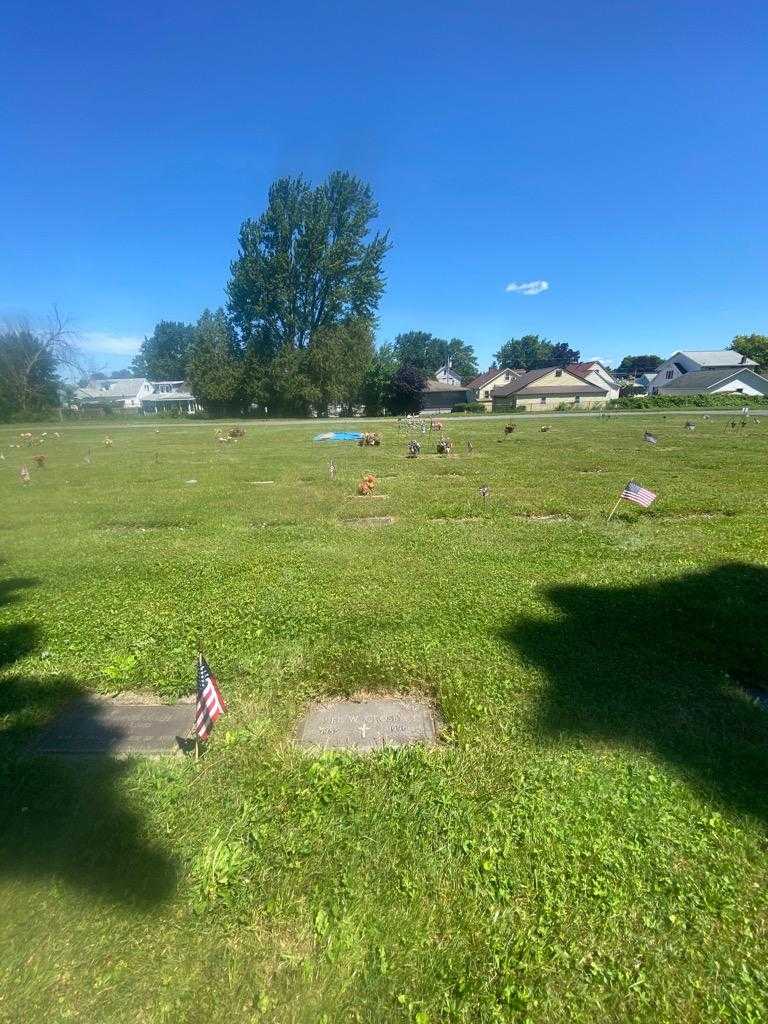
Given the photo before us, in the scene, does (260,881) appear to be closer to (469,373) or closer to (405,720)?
(405,720)

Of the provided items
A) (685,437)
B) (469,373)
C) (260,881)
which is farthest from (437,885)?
(469,373)

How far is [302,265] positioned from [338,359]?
422 inches

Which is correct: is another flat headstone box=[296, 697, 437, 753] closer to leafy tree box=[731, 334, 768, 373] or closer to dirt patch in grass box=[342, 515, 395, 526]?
dirt patch in grass box=[342, 515, 395, 526]

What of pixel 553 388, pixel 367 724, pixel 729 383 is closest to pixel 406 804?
pixel 367 724

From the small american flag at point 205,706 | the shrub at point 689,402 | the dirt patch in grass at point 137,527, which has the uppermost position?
the shrub at point 689,402

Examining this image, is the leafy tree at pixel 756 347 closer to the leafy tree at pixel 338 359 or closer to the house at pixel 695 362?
the house at pixel 695 362

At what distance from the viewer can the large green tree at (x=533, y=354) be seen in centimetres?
11894

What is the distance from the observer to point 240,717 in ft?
10.8

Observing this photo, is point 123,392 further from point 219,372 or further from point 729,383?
point 729,383

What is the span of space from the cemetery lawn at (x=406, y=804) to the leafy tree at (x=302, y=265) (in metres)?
47.5

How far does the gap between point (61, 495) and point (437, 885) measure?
11887 mm

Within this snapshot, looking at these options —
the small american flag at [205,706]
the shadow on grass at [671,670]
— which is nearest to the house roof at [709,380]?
→ the shadow on grass at [671,670]

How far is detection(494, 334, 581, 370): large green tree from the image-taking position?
11894 centimetres

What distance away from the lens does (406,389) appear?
2060 inches
